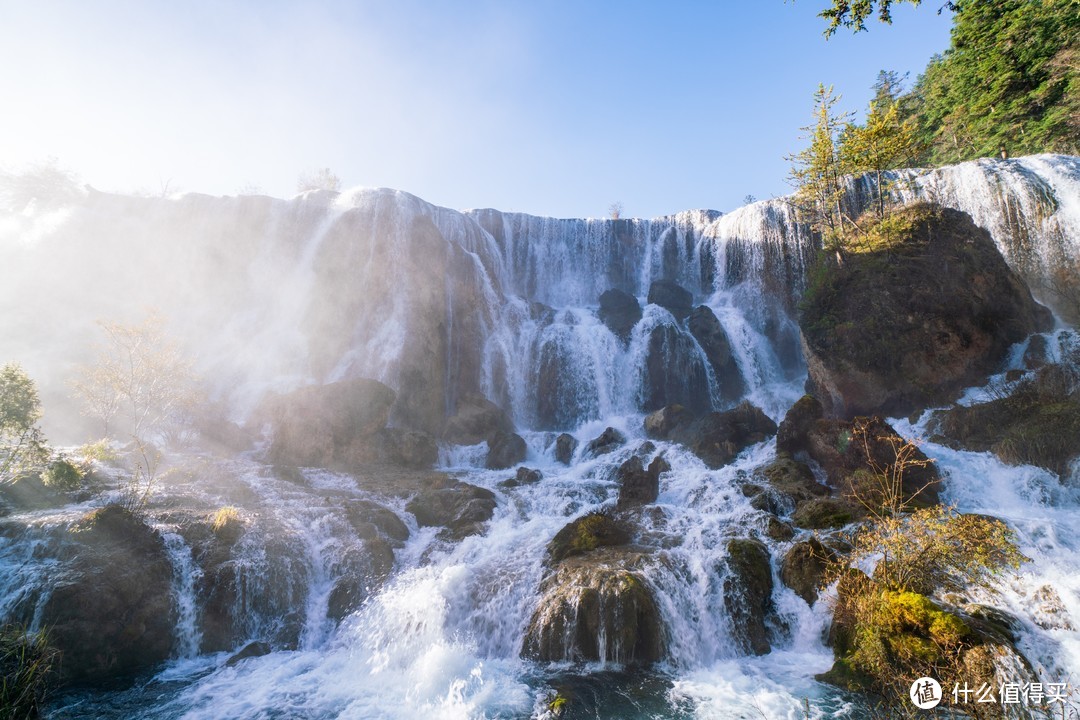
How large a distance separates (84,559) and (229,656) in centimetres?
417

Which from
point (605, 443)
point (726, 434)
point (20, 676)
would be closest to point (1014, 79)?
point (726, 434)

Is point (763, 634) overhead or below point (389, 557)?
below

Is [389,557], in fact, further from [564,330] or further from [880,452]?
[564,330]

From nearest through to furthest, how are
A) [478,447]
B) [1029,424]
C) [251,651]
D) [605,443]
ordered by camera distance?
Result: 1. [251,651]
2. [1029,424]
3. [605,443]
4. [478,447]

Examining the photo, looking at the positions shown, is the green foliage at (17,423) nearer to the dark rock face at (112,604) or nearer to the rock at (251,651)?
the dark rock face at (112,604)

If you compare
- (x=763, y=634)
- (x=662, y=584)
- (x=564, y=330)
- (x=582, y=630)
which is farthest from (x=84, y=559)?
(x=564, y=330)

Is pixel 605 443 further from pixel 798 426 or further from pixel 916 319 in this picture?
pixel 916 319

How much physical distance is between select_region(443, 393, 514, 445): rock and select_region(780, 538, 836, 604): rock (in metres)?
17.3

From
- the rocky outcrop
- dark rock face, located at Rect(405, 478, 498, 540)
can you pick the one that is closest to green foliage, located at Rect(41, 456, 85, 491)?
the rocky outcrop

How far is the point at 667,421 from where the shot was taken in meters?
26.5

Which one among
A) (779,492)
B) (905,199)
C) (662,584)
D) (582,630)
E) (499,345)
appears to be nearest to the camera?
(582,630)

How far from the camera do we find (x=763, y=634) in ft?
38.2

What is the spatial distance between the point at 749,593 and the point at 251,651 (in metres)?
12.4

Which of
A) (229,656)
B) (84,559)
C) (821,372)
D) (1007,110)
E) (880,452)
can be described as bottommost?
(229,656)
